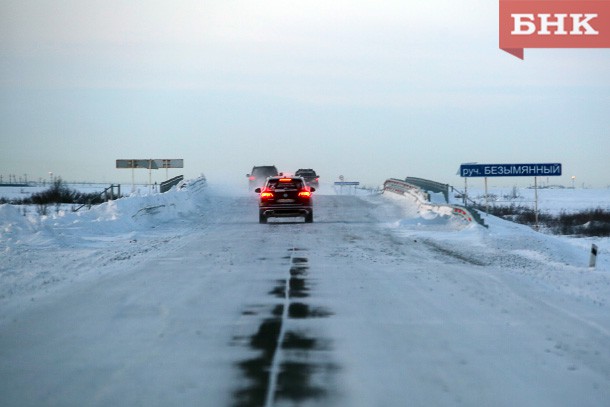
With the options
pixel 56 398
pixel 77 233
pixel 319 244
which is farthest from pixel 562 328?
pixel 77 233

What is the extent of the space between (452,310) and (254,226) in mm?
18857

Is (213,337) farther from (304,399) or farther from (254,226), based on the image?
(254,226)

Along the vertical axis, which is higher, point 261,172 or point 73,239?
point 261,172

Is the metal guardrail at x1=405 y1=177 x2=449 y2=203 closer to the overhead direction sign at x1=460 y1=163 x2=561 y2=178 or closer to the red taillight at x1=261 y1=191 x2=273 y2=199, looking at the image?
the overhead direction sign at x1=460 y1=163 x2=561 y2=178

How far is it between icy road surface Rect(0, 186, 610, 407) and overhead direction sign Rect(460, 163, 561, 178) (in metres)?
12.5

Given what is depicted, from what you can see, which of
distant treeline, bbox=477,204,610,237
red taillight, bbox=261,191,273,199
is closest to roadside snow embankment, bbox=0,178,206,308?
red taillight, bbox=261,191,273,199

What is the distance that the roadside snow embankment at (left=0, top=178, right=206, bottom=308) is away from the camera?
47.8ft

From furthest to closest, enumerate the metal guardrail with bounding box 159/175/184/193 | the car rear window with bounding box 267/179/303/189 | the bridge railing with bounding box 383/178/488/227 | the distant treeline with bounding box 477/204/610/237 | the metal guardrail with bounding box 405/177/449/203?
the distant treeline with bounding box 477/204/610/237 → the metal guardrail with bounding box 159/175/184/193 → the metal guardrail with bounding box 405/177/449/203 → the car rear window with bounding box 267/179/303/189 → the bridge railing with bounding box 383/178/488/227

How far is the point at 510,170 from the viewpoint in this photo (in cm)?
2992

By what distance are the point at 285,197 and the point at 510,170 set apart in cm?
924

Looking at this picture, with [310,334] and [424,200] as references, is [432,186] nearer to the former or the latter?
[424,200]

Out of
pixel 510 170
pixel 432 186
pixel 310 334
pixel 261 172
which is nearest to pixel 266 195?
pixel 510 170

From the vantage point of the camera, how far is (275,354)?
25.2ft

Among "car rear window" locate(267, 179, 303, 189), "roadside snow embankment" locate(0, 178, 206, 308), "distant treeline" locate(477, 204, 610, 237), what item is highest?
"car rear window" locate(267, 179, 303, 189)
